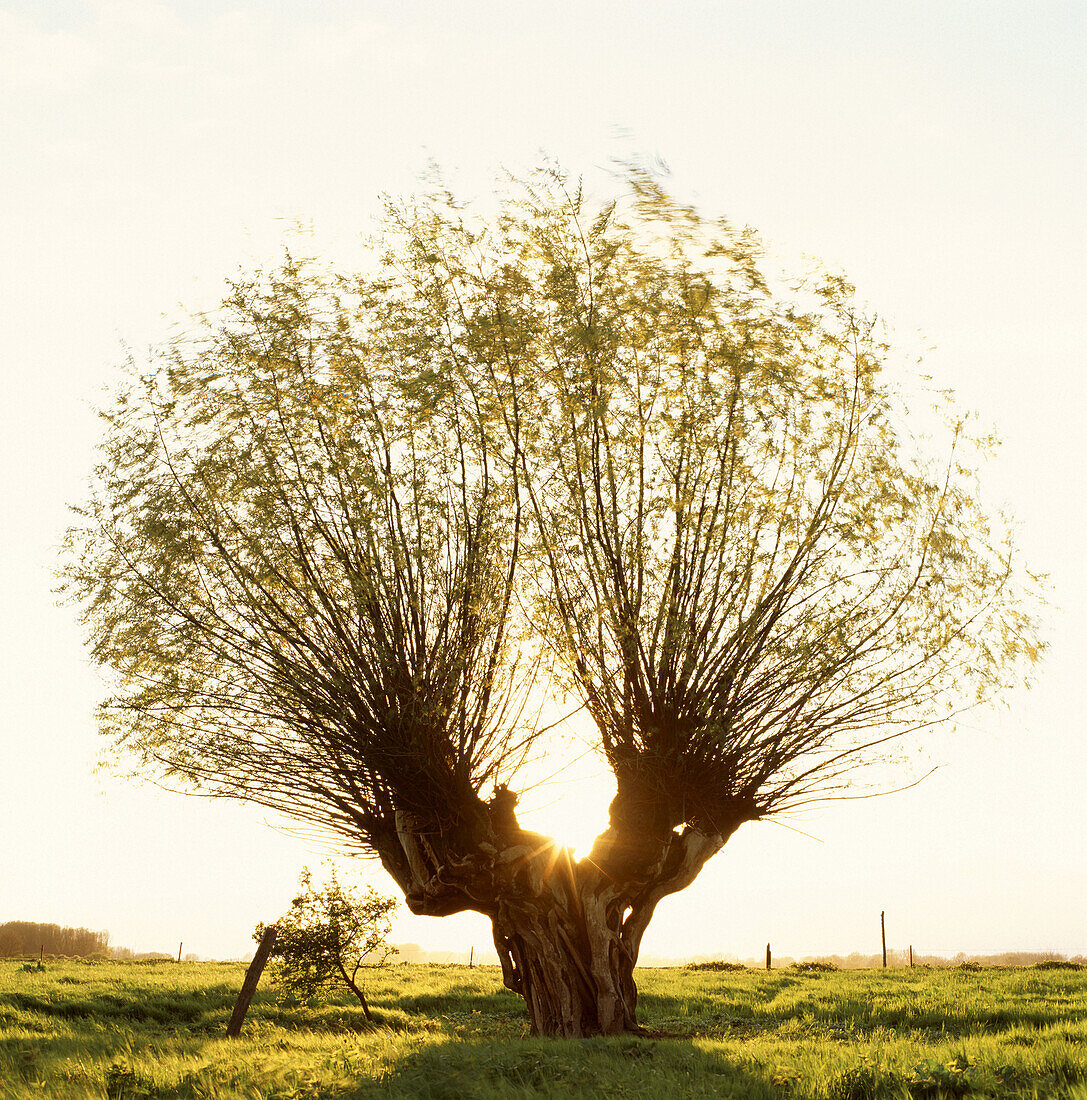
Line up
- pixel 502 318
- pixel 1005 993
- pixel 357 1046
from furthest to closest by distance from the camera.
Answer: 1. pixel 1005 993
2. pixel 502 318
3. pixel 357 1046

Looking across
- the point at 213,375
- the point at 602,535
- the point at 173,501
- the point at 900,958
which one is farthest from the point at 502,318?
the point at 900,958

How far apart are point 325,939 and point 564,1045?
1116 centimetres

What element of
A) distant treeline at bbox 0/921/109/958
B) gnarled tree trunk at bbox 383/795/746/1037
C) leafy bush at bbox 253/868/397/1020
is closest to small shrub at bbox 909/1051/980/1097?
gnarled tree trunk at bbox 383/795/746/1037

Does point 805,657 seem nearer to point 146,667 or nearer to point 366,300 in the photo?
point 366,300

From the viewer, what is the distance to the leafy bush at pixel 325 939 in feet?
73.4

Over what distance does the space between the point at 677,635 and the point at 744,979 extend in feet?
77.2

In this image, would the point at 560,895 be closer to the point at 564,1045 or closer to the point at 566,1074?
the point at 564,1045

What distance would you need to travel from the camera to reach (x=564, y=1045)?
44.1 ft

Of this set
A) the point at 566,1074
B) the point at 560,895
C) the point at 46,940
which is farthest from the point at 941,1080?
the point at 46,940

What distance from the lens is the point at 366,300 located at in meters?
16.5

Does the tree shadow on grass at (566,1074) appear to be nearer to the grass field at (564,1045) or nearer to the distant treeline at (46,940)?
the grass field at (564,1045)

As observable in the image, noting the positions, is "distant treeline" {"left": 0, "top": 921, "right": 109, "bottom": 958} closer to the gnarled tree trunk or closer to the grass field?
the grass field

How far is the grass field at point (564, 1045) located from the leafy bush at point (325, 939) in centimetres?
115

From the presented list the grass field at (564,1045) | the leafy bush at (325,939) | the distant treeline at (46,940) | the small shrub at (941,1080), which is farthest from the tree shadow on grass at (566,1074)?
the distant treeline at (46,940)
